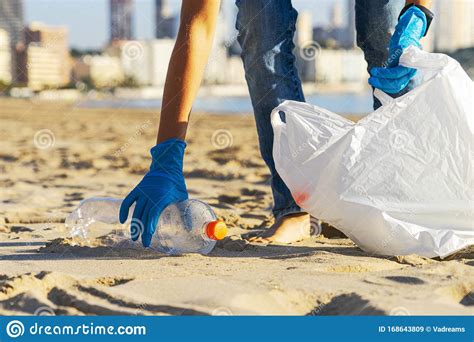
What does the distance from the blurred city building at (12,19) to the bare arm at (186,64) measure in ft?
180

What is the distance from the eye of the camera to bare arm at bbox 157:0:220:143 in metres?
2.50

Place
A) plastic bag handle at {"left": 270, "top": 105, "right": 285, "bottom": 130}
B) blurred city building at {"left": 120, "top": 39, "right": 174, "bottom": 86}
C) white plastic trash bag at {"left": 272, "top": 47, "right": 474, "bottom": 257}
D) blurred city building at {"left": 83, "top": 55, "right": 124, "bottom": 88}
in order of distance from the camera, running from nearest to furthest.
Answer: white plastic trash bag at {"left": 272, "top": 47, "right": 474, "bottom": 257}
plastic bag handle at {"left": 270, "top": 105, "right": 285, "bottom": 130}
blurred city building at {"left": 83, "top": 55, "right": 124, "bottom": 88}
blurred city building at {"left": 120, "top": 39, "right": 174, "bottom": 86}

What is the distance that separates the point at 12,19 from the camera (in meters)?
56.6

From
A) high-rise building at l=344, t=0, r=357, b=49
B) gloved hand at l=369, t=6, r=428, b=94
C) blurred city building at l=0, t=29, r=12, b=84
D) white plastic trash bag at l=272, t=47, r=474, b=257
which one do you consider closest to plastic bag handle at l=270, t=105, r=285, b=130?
white plastic trash bag at l=272, t=47, r=474, b=257

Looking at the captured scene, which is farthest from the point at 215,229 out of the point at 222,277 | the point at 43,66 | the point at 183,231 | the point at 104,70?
the point at 104,70

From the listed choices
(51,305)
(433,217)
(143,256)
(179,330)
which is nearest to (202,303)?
(179,330)

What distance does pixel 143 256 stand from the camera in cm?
239

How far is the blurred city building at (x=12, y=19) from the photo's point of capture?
56.2 m

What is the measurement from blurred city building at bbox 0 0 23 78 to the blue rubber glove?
55.0 metres

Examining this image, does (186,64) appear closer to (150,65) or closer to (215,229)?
(215,229)

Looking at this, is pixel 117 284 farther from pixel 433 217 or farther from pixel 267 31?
pixel 267 31

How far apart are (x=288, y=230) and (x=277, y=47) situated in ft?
2.17

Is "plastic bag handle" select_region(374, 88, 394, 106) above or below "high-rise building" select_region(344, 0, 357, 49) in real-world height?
below

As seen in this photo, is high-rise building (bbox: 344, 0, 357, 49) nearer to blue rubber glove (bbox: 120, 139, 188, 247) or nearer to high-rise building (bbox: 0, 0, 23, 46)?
blue rubber glove (bbox: 120, 139, 188, 247)
